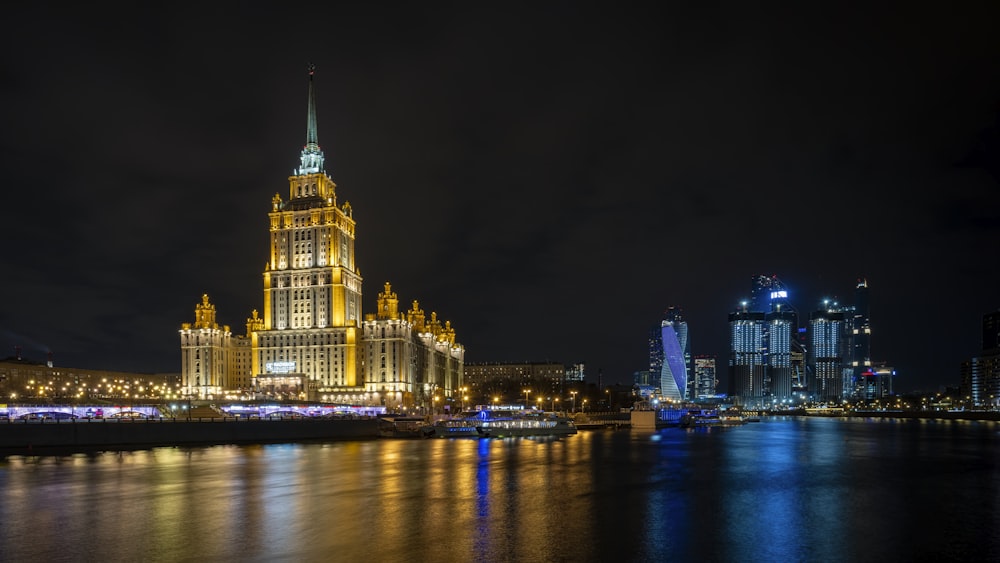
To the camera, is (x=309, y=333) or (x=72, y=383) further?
(x=72, y=383)

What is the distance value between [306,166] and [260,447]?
87.4 m

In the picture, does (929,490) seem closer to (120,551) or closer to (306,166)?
(120,551)

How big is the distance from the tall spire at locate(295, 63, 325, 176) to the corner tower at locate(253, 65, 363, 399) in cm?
49

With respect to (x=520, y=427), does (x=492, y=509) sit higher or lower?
higher

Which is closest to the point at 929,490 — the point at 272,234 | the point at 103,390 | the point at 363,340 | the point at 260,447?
the point at 260,447

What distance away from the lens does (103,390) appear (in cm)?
17438

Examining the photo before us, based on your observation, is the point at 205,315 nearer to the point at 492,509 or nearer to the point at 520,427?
the point at 520,427

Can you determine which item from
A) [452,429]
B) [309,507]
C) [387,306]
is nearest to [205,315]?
[387,306]

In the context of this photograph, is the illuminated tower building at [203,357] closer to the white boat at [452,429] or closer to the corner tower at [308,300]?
the corner tower at [308,300]

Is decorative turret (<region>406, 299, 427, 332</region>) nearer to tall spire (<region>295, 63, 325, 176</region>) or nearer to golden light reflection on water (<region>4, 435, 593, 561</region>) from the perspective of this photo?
tall spire (<region>295, 63, 325, 176</region>)

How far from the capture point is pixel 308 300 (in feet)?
486

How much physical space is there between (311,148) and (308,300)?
3382cm

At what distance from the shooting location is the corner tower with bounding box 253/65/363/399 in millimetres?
144625

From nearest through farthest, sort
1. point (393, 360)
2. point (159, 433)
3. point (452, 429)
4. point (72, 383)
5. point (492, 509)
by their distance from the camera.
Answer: point (492, 509) → point (159, 433) → point (452, 429) → point (393, 360) → point (72, 383)
